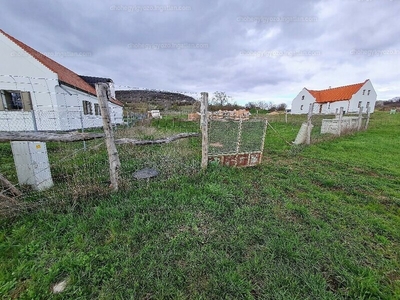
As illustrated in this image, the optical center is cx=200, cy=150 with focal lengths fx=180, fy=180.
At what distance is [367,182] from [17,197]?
24.8 ft

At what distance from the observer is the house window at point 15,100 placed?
1053 cm

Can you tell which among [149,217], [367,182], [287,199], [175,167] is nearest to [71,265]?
[149,217]

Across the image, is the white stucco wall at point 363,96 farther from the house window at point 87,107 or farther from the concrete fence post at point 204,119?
the house window at point 87,107

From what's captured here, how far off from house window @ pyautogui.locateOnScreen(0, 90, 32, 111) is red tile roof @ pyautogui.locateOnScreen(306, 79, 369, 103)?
40.1m

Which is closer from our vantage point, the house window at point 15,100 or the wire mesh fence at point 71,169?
the wire mesh fence at point 71,169

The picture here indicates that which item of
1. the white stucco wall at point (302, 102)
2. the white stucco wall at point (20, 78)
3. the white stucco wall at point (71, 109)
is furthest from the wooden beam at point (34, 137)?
the white stucco wall at point (302, 102)

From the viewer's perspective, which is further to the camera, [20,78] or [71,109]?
[71,109]

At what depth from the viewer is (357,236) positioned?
2641 mm

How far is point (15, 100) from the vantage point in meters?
11.0

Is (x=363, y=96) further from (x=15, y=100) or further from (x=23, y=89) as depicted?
(x=15, y=100)

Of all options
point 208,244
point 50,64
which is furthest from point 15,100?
point 208,244

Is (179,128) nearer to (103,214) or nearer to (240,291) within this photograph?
(103,214)

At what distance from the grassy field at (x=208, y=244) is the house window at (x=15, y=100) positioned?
455 inches

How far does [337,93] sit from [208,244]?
40181 mm
